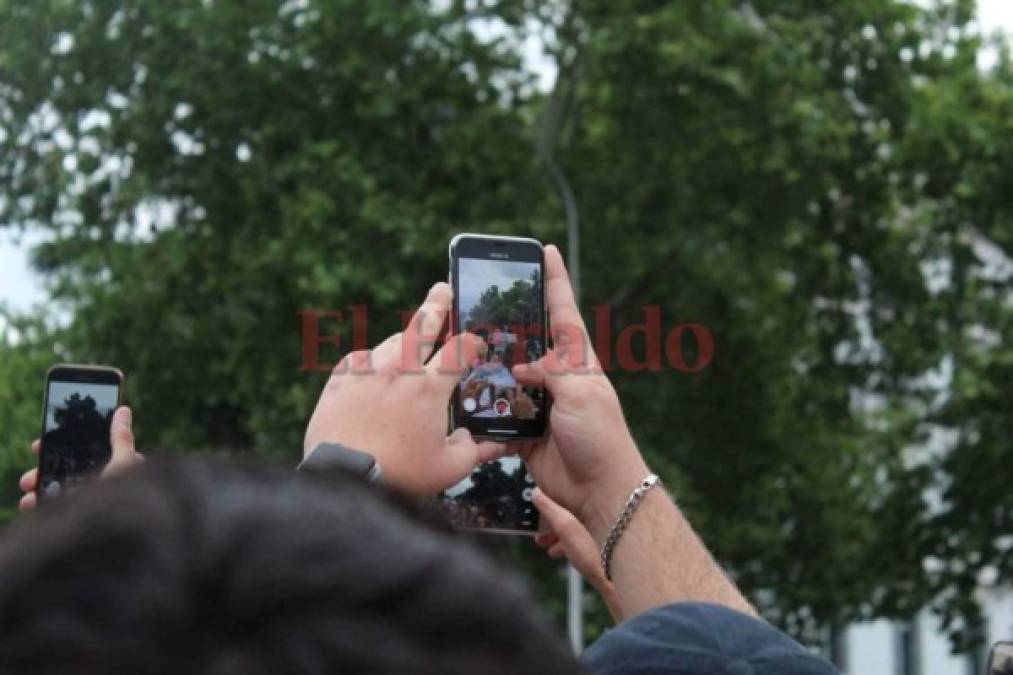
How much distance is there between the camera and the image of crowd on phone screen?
2432 millimetres

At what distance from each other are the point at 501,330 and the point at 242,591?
1735 mm

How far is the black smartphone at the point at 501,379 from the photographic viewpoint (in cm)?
241

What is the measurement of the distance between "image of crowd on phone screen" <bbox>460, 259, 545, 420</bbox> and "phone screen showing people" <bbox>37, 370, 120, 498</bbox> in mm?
665

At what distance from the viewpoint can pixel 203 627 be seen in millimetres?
786

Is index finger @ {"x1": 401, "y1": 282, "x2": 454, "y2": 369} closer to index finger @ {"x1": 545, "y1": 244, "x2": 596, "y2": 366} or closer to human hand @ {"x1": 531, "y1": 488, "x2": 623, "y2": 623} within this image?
index finger @ {"x1": 545, "y1": 244, "x2": 596, "y2": 366}

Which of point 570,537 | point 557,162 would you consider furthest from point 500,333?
point 557,162

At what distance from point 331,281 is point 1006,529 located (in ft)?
20.9

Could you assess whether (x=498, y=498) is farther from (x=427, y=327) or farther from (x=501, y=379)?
(x=427, y=327)

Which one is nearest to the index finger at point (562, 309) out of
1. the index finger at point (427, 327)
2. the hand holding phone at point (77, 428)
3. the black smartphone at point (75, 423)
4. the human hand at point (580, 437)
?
the human hand at point (580, 437)

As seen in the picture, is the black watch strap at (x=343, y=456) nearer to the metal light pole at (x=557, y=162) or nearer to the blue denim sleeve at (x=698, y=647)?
the blue denim sleeve at (x=698, y=647)

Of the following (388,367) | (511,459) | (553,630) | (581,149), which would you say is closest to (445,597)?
(553,630)

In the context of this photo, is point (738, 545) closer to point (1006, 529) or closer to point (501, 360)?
point (1006, 529)

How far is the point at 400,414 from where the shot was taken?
193 centimetres

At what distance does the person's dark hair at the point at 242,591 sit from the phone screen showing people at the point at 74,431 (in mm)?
1958
